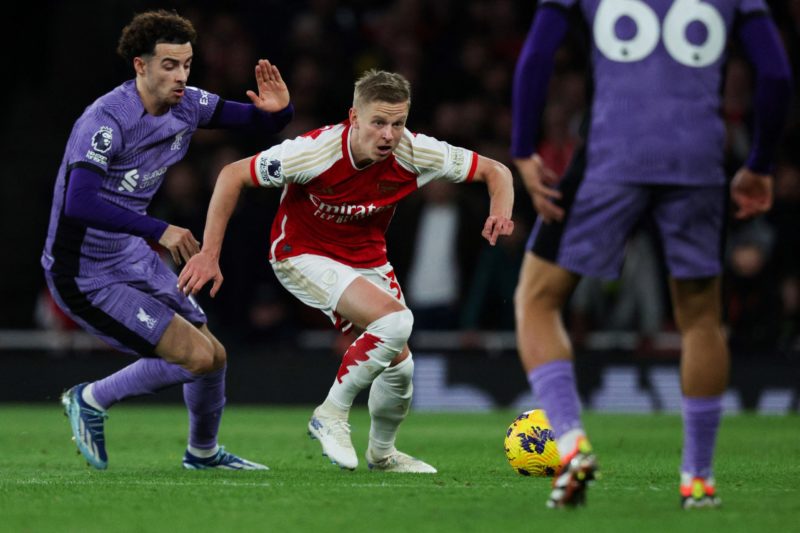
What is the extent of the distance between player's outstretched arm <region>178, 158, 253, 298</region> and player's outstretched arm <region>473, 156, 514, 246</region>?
1.14 meters

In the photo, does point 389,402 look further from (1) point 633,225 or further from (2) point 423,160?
(1) point 633,225

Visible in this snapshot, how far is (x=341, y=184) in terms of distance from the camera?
696 cm

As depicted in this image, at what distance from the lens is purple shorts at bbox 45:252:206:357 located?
7156mm

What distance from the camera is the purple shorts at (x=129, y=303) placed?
7.16 metres

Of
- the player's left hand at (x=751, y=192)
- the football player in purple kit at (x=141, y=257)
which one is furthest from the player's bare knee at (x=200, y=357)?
the player's left hand at (x=751, y=192)

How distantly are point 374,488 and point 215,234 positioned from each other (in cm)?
136

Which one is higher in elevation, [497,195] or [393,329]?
[497,195]

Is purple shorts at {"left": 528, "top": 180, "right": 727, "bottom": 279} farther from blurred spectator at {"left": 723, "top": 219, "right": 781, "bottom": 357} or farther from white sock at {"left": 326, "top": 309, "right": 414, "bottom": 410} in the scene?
blurred spectator at {"left": 723, "top": 219, "right": 781, "bottom": 357}

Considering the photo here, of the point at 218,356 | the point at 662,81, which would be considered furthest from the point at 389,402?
the point at 662,81

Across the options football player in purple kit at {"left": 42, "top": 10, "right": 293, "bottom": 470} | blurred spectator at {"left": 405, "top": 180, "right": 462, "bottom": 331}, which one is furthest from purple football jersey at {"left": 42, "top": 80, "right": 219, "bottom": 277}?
blurred spectator at {"left": 405, "top": 180, "right": 462, "bottom": 331}

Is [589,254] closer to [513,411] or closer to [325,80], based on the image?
[513,411]

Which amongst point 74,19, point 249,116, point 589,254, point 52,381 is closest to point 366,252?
point 249,116

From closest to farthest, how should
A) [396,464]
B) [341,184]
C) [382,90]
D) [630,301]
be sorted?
[382,90], [341,184], [396,464], [630,301]

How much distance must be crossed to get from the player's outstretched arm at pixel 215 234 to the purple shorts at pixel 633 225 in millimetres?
1917
